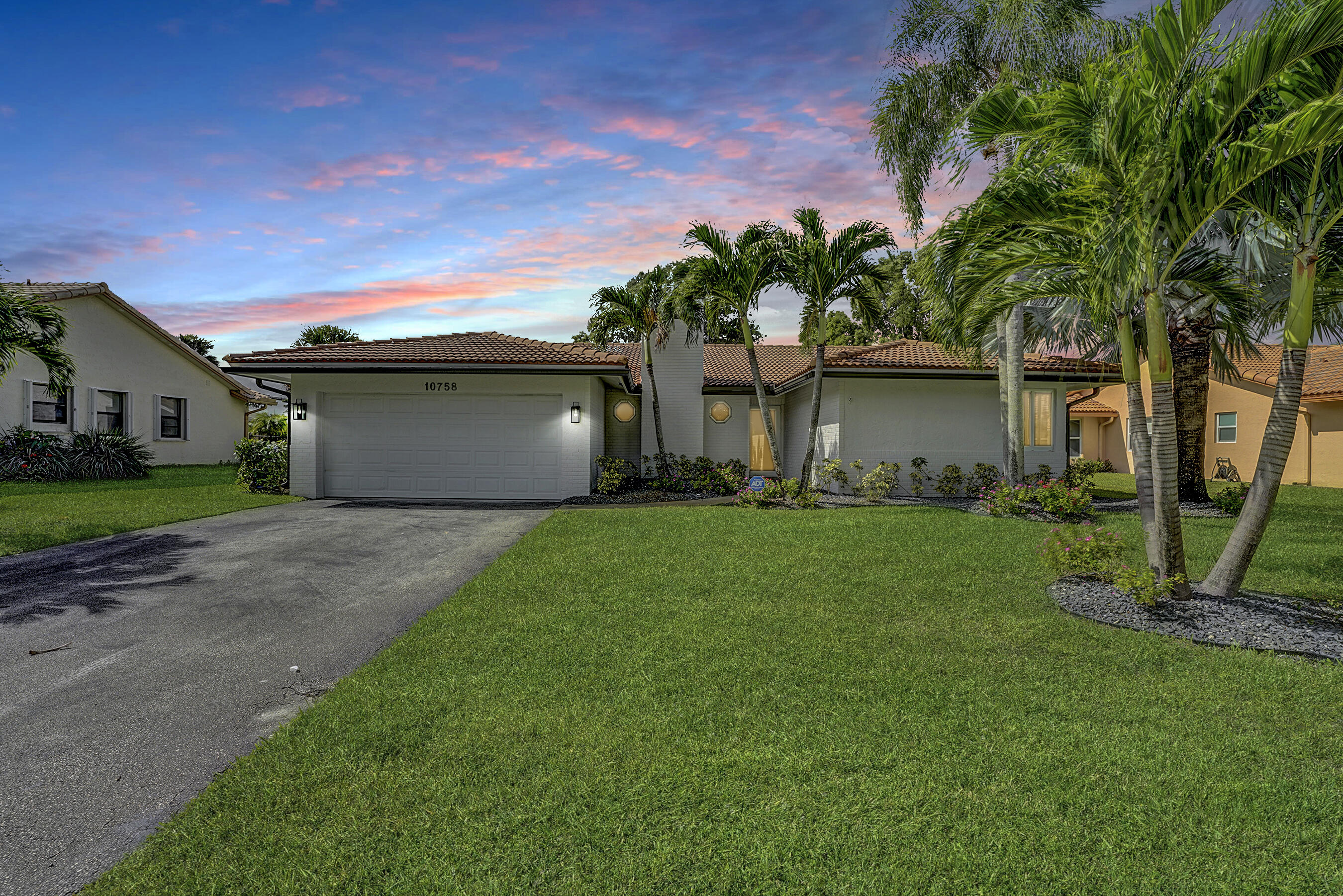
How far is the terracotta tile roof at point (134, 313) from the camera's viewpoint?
17.5 metres

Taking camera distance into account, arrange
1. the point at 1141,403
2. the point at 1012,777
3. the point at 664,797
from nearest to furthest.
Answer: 1. the point at 664,797
2. the point at 1012,777
3. the point at 1141,403

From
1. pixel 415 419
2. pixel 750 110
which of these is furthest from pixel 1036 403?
pixel 415 419

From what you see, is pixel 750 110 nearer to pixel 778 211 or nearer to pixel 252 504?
pixel 778 211

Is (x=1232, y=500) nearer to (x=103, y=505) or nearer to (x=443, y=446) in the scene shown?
(x=443, y=446)

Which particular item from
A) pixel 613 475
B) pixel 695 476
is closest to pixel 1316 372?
pixel 695 476

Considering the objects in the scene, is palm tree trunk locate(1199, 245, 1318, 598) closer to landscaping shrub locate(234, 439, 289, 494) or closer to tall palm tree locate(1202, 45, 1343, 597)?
tall palm tree locate(1202, 45, 1343, 597)

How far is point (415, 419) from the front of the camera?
1435cm

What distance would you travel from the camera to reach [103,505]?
38.0 ft

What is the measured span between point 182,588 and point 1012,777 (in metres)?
7.20

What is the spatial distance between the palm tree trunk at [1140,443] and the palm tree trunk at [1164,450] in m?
0.08

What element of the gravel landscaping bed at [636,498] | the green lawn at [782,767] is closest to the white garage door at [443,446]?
the gravel landscaping bed at [636,498]

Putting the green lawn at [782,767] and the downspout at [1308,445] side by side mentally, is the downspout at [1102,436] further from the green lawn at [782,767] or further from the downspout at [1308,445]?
the green lawn at [782,767]

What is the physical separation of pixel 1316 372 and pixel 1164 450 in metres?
20.7

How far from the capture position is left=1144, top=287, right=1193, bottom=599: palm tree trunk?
5.69 meters
